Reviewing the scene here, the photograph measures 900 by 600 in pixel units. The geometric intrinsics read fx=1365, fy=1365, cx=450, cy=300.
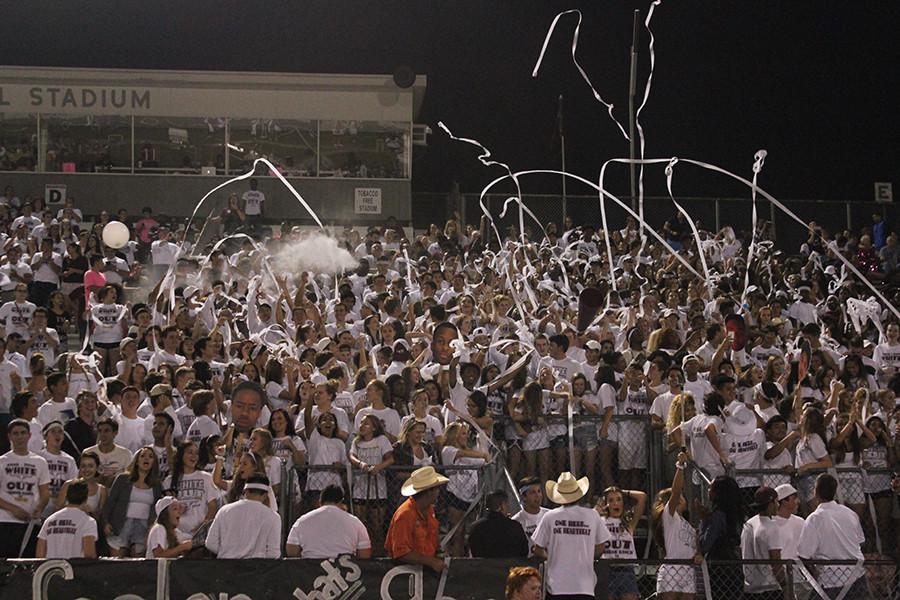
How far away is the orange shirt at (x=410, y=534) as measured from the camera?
363 inches

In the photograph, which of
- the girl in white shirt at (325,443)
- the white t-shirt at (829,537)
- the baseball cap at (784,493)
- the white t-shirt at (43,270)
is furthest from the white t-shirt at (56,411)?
the white t-shirt at (43,270)

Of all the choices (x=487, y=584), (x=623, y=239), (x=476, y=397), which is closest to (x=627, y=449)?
(x=476, y=397)

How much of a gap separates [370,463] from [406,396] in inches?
49.8

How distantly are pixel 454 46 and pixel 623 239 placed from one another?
49.7 ft

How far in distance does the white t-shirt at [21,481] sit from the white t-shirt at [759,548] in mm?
5548

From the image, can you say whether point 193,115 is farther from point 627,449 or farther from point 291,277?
point 627,449

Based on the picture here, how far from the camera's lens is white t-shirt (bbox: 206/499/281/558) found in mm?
9438

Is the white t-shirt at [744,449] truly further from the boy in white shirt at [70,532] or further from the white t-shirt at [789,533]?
the boy in white shirt at [70,532]

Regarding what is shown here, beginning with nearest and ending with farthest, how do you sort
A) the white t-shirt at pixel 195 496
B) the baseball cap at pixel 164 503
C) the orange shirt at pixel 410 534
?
the orange shirt at pixel 410 534, the baseball cap at pixel 164 503, the white t-shirt at pixel 195 496

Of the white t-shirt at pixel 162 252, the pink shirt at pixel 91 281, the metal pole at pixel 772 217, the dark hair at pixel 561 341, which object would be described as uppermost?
the metal pole at pixel 772 217

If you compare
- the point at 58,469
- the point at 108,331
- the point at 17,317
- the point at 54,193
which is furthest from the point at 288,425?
the point at 54,193

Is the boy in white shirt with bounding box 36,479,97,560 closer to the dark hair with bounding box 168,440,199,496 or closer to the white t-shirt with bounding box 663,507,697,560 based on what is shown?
the dark hair with bounding box 168,440,199,496

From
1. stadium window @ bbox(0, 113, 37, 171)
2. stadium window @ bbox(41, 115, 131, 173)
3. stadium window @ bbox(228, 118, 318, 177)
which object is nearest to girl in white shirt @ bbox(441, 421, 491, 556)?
stadium window @ bbox(228, 118, 318, 177)

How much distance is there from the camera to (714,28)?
36969 mm
